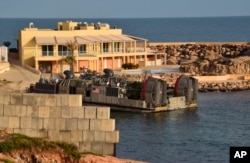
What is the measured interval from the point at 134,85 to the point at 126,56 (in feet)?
78.1

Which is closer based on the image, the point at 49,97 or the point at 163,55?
the point at 49,97

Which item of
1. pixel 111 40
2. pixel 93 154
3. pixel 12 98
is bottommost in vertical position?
pixel 93 154

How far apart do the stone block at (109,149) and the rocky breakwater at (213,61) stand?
A: 134 feet

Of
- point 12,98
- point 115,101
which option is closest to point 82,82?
point 115,101

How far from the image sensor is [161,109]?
5653 centimetres

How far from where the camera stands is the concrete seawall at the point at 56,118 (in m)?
30.3

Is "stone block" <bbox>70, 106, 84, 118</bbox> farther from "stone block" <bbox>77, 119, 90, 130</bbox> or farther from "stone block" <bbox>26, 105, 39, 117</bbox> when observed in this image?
"stone block" <bbox>26, 105, 39, 117</bbox>

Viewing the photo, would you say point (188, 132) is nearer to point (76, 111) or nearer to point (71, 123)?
point (71, 123)

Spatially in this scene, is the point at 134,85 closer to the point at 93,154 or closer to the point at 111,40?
the point at 111,40

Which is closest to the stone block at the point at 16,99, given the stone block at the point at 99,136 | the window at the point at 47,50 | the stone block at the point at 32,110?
the stone block at the point at 32,110

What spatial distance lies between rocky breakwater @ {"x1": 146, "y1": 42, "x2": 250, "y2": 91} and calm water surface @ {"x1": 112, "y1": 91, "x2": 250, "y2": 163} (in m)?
9.59

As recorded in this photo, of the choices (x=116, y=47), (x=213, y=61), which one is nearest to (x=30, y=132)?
(x=116, y=47)

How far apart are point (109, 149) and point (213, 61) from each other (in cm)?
5507

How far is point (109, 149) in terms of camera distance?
30.8 metres
